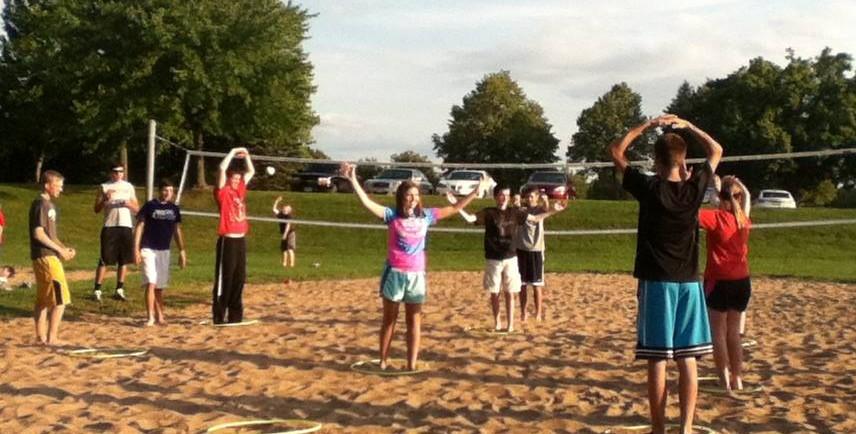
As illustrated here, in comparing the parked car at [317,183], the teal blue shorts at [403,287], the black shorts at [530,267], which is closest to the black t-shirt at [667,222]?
the teal blue shorts at [403,287]

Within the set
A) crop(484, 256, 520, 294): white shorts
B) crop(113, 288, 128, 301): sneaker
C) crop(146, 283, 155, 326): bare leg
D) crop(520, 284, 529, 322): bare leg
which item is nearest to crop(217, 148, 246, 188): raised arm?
crop(146, 283, 155, 326): bare leg

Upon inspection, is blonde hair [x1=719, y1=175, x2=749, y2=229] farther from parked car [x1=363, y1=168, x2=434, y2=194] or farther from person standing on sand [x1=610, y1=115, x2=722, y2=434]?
parked car [x1=363, y1=168, x2=434, y2=194]

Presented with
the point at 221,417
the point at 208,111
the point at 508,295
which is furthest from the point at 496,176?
the point at 221,417

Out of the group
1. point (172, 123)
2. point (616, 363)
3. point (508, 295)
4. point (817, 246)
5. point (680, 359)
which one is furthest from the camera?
point (172, 123)

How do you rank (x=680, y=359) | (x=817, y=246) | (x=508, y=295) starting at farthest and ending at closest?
(x=817, y=246), (x=508, y=295), (x=680, y=359)

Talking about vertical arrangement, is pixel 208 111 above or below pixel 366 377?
above

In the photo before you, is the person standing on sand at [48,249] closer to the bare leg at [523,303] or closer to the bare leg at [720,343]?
the bare leg at [523,303]

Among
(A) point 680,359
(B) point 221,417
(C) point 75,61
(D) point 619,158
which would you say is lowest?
(B) point 221,417

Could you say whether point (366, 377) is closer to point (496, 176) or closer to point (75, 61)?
point (75, 61)

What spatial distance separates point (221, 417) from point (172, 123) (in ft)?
92.8

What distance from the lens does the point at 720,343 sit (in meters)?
7.10

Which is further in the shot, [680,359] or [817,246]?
[817,246]

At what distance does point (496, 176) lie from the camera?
147ft

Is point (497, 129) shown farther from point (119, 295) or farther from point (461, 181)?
point (119, 295)
